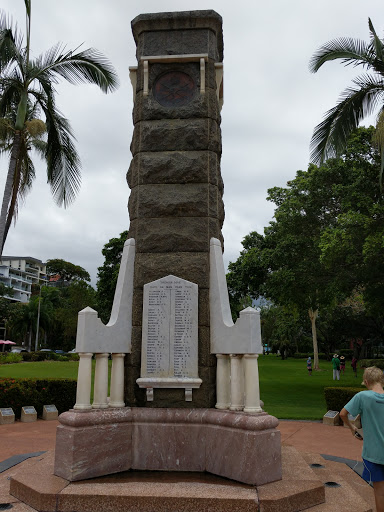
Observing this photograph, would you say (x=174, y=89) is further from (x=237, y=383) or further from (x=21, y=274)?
(x=21, y=274)

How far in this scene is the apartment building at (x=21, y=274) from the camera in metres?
94.6

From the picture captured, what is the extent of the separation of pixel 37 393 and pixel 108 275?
19756 mm

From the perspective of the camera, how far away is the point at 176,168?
621 centimetres

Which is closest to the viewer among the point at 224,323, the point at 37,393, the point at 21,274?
the point at 224,323

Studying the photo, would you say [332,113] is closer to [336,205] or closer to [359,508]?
[336,205]

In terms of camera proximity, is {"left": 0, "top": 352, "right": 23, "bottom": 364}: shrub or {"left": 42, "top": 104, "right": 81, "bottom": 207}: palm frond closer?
{"left": 42, "top": 104, "right": 81, "bottom": 207}: palm frond

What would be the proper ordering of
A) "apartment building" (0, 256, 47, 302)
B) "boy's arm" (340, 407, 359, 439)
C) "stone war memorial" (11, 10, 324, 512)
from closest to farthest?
"boy's arm" (340, 407, 359, 439), "stone war memorial" (11, 10, 324, 512), "apartment building" (0, 256, 47, 302)

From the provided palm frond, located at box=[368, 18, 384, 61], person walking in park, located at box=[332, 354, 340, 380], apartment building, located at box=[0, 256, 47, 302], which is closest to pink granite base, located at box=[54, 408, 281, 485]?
palm frond, located at box=[368, 18, 384, 61]

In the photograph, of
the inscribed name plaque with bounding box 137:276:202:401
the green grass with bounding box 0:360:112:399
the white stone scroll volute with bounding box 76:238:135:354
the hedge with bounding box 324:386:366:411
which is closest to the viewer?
the white stone scroll volute with bounding box 76:238:135:354

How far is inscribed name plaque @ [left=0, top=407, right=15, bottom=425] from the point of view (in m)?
10.2

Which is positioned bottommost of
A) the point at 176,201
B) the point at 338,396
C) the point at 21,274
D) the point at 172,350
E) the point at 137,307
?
the point at 338,396

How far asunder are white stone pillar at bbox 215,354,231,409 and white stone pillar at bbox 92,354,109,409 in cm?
140

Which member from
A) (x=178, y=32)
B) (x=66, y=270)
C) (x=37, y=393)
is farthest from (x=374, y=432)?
(x=66, y=270)

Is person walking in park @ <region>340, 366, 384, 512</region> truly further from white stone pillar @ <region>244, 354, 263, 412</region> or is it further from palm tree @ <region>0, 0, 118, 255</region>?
palm tree @ <region>0, 0, 118, 255</region>
